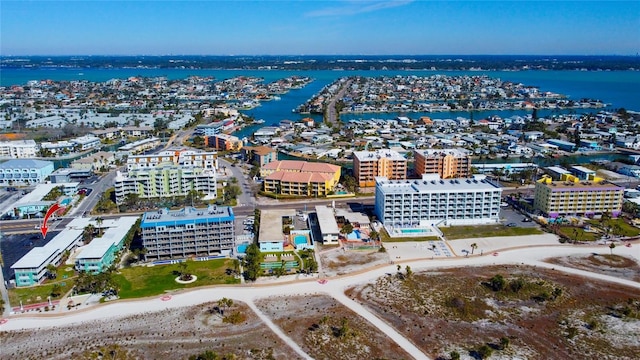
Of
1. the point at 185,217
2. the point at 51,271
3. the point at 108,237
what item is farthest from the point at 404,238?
the point at 51,271

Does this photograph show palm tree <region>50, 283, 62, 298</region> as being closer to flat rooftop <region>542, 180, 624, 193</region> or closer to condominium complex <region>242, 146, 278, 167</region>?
condominium complex <region>242, 146, 278, 167</region>

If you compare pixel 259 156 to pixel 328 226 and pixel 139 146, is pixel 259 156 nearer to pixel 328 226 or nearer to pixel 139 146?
pixel 139 146

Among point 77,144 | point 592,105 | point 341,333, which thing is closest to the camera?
point 341,333

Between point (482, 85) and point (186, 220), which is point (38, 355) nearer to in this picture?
point (186, 220)

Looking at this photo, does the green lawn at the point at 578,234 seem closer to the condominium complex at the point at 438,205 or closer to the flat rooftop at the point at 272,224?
the condominium complex at the point at 438,205

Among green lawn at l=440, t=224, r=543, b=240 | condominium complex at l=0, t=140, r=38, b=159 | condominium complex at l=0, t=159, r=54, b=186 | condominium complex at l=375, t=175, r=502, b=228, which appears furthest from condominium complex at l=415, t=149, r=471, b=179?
condominium complex at l=0, t=140, r=38, b=159

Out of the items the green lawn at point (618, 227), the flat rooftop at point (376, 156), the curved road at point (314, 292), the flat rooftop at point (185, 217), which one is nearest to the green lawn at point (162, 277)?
the curved road at point (314, 292)

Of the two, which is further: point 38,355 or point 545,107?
point 545,107

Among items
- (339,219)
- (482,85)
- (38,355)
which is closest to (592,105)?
(482,85)
